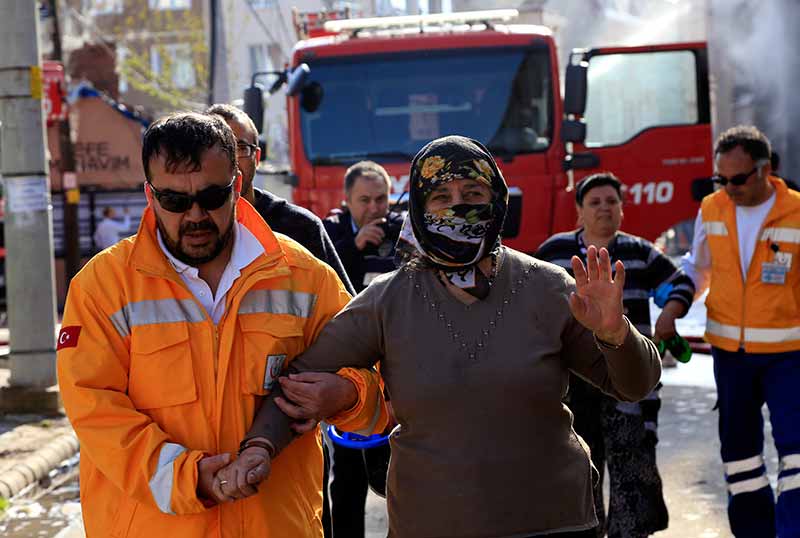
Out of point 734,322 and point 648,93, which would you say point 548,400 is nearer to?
point 734,322

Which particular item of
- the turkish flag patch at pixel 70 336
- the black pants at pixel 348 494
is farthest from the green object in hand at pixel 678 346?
the turkish flag patch at pixel 70 336

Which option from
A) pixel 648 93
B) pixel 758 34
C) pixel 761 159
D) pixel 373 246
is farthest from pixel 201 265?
pixel 758 34

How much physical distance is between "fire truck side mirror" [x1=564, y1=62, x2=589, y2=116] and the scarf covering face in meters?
7.34

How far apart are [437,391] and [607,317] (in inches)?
17.5

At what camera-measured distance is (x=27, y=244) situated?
10312 mm

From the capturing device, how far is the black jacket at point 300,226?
4.71 meters

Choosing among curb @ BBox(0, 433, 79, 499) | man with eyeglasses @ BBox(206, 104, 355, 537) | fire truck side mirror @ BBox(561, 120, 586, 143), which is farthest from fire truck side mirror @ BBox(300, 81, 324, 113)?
man with eyeglasses @ BBox(206, 104, 355, 537)

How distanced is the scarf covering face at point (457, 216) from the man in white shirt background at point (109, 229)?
20.7 meters

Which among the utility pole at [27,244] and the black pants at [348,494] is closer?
the black pants at [348,494]

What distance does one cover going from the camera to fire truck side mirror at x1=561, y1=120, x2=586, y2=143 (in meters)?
10.7

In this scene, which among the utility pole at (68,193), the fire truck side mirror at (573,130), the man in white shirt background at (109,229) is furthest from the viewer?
the man in white shirt background at (109,229)

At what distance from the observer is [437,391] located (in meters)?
3.21

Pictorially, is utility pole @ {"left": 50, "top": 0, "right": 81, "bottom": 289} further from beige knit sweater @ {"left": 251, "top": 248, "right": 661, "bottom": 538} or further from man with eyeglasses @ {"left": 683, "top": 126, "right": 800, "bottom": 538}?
beige knit sweater @ {"left": 251, "top": 248, "right": 661, "bottom": 538}

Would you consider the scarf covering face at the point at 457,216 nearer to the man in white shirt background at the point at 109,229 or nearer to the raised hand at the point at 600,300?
the raised hand at the point at 600,300
